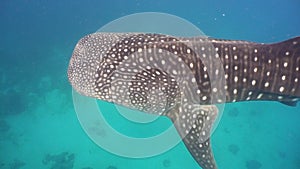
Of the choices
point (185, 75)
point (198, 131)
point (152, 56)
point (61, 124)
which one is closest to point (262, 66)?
point (185, 75)

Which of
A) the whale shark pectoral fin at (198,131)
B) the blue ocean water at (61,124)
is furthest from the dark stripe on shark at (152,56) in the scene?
the blue ocean water at (61,124)

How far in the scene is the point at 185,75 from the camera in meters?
4.41

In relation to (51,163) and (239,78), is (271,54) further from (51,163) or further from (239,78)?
(51,163)

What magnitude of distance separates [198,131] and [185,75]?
77cm

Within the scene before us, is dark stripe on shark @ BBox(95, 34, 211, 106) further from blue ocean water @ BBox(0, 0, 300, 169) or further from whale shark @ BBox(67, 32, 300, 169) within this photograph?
blue ocean water @ BBox(0, 0, 300, 169)

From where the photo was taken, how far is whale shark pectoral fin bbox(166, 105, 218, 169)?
4.42 m

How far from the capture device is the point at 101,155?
49.4 ft

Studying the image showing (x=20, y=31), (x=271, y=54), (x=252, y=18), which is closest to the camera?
(x=271, y=54)

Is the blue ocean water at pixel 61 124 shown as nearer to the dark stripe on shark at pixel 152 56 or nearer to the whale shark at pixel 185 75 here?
Answer: the whale shark at pixel 185 75

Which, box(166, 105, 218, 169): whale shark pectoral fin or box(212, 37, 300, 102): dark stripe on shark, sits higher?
box(212, 37, 300, 102): dark stripe on shark

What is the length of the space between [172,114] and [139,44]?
1.08 m

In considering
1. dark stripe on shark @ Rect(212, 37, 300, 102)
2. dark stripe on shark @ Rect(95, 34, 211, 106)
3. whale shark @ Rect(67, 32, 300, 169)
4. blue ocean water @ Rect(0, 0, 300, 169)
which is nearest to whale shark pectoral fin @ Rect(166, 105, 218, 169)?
whale shark @ Rect(67, 32, 300, 169)

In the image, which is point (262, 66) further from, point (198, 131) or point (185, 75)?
point (198, 131)

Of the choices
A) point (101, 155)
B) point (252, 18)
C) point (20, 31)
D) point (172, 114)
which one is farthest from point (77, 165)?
point (252, 18)
